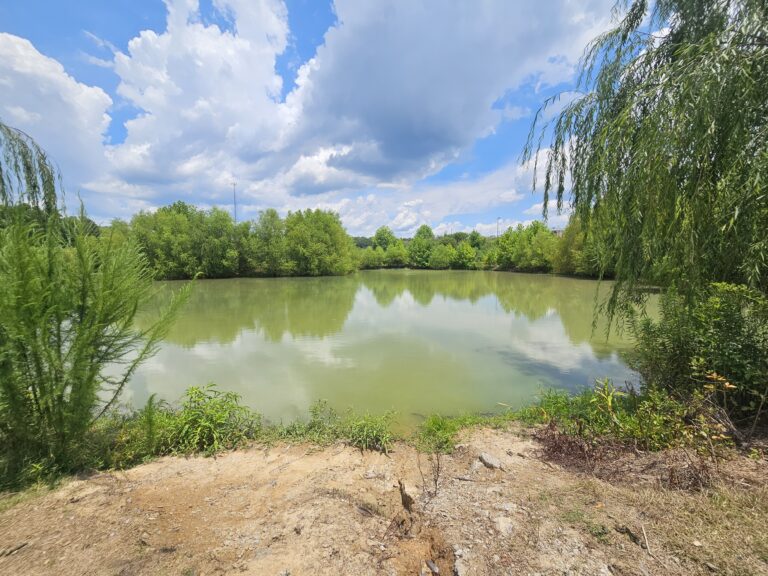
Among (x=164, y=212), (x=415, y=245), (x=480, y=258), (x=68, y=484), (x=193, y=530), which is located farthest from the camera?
(x=415, y=245)

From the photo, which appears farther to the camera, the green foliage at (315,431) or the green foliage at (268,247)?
the green foliage at (268,247)

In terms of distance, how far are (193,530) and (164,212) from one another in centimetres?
4010

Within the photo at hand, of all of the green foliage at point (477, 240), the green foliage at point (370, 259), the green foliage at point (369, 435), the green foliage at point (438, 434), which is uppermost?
the green foliage at point (477, 240)

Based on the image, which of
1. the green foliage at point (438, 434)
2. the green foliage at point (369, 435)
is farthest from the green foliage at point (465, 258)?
the green foliage at point (369, 435)

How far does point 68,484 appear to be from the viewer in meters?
2.71

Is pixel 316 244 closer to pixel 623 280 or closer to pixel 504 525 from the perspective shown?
pixel 623 280

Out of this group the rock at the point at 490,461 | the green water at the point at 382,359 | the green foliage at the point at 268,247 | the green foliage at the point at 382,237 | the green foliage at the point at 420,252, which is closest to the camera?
the rock at the point at 490,461

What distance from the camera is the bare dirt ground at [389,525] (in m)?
1.83

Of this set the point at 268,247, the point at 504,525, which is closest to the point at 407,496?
the point at 504,525

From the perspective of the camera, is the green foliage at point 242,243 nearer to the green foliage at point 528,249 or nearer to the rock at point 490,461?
the green foliage at point 528,249

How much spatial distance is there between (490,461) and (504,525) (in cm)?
101

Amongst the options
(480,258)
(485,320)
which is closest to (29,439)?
(485,320)

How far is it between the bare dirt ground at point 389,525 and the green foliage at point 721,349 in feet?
3.20

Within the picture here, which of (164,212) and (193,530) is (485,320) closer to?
(193,530)
